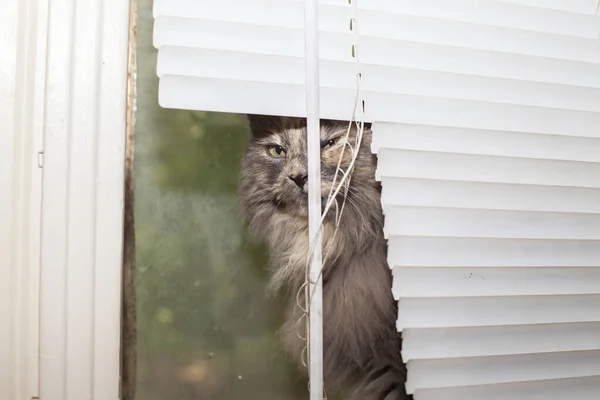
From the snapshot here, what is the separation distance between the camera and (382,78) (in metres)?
0.71

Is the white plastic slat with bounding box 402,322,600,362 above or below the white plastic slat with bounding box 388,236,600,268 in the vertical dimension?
below

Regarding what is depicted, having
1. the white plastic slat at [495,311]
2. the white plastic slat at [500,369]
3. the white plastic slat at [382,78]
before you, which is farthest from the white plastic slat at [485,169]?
the white plastic slat at [500,369]

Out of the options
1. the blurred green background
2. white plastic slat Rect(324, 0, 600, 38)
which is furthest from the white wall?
white plastic slat Rect(324, 0, 600, 38)

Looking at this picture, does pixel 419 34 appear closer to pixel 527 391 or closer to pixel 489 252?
pixel 489 252

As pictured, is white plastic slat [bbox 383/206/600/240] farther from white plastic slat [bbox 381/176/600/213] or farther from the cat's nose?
the cat's nose

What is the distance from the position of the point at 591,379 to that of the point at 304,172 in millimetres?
653

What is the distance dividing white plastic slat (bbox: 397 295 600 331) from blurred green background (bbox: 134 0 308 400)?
0.75 feet

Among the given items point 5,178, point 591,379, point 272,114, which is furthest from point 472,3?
point 5,178

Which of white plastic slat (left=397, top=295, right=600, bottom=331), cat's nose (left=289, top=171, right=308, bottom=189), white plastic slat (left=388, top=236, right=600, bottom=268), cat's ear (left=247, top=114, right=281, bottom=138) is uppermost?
cat's ear (left=247, top=114, right=281, bottom=138)

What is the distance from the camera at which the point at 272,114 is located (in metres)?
0.67

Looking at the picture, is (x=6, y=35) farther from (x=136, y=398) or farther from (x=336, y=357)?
(x=336, y=357)

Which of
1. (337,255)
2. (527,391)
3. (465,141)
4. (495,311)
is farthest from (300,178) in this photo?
(527,391)

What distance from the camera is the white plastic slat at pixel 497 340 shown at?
2.28 ft

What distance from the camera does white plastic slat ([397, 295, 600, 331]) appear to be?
70cm
